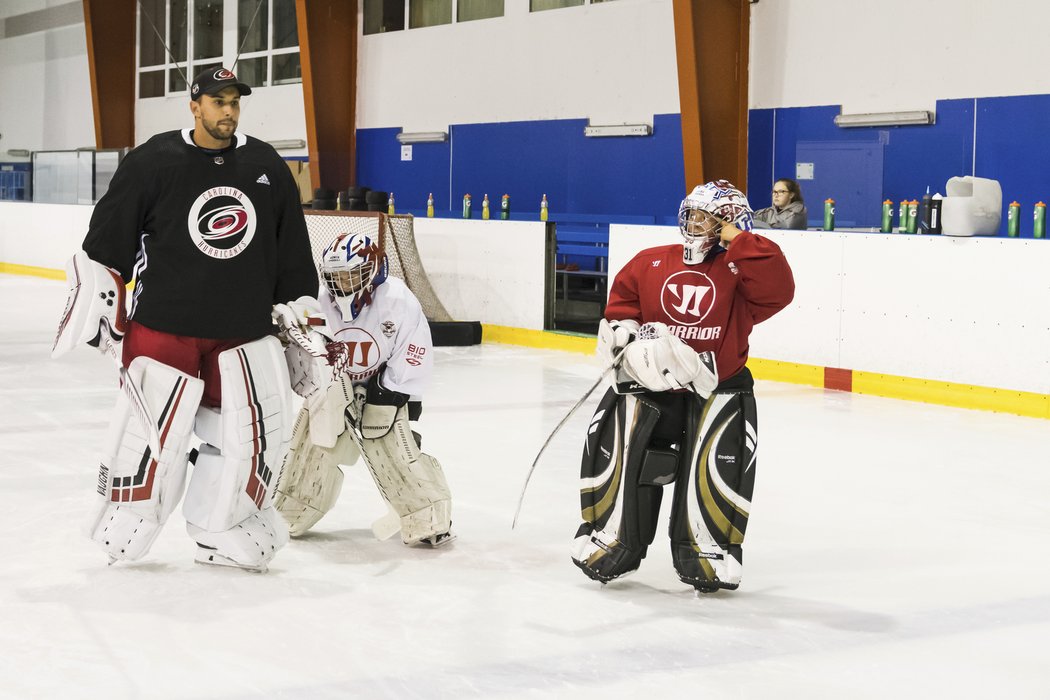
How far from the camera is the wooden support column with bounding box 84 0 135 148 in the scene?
19812 mm

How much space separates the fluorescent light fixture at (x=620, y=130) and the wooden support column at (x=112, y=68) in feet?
31.2

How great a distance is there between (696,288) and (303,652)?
158 cm

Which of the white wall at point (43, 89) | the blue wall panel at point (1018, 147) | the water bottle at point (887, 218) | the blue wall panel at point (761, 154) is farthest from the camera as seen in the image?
the white wall at point (43, 89)

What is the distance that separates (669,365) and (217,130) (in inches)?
61.2

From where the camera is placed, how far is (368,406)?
461cm

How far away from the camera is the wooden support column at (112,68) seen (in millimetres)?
19812

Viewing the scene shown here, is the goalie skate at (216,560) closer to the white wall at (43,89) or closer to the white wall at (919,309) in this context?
the white wall at (919,309)

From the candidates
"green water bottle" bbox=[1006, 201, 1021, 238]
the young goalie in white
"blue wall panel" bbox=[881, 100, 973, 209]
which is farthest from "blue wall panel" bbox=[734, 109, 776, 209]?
the young goalie in white

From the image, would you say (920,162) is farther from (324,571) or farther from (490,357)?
(324,571)

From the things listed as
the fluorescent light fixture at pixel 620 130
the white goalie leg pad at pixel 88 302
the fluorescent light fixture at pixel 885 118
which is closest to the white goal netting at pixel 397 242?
the fluorescent light fixture at pixel 620 130

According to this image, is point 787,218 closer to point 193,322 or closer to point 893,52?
point 893,52

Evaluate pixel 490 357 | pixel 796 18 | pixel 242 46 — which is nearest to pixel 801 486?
pixel 490 357

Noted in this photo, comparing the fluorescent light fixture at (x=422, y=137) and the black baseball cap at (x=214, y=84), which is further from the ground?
the fluorescent light fixture at (x=422, y=137)

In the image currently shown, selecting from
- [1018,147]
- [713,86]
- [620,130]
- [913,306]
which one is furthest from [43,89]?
[913,306]
